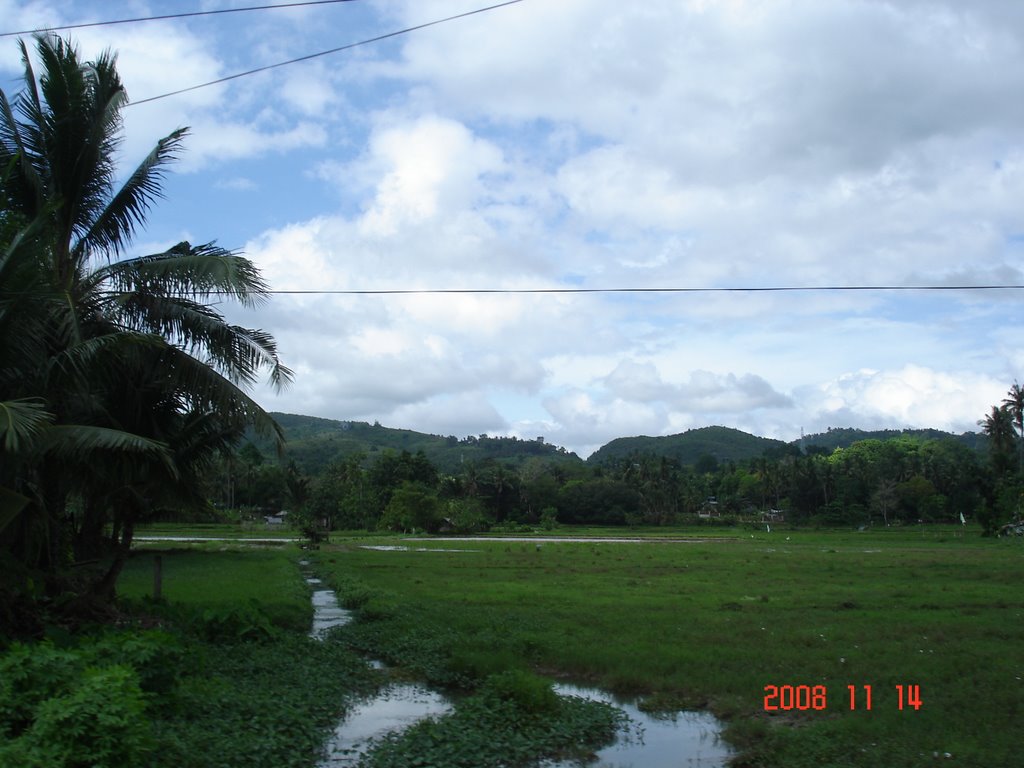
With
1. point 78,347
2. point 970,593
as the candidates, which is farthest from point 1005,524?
point 78,347

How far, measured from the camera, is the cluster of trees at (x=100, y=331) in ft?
39.0

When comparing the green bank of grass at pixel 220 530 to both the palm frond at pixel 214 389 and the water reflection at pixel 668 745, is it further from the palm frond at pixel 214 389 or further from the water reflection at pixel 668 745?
the water reflection at pixel 668 745

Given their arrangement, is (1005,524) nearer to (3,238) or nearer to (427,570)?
(427,570)

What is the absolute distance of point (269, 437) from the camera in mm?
13672

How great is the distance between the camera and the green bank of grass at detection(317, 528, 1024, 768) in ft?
27.5

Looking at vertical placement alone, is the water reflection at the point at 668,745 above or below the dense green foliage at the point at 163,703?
below

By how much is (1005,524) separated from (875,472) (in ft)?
114

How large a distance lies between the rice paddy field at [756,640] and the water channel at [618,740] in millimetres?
321

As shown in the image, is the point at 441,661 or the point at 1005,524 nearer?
the point at 441,661

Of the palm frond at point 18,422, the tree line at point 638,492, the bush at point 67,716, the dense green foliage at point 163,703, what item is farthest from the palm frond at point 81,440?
the tree line at point 638,492
